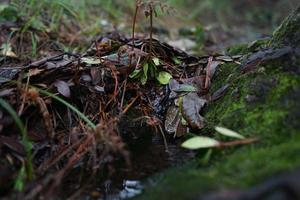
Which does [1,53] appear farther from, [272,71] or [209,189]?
[209,189]

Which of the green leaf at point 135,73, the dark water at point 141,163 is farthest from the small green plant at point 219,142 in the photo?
the green leaf at point 135,73

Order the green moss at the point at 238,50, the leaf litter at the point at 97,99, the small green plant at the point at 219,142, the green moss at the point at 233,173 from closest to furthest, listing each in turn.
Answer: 1. the green moss at the point at 233,173
2. the small green plant at the point at 219,142
3. the leaf litter at the point at 97,99
4. the green moss at the point at 238,50

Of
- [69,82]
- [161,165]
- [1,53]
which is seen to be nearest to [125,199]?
Answer: [161,165]

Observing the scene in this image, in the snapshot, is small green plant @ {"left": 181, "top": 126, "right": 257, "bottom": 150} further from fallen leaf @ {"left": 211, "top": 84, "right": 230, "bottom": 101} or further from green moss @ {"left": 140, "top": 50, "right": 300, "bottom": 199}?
fallen leaf @ {"left": 211, "top": 84, "right": 230, "bottom": 101}

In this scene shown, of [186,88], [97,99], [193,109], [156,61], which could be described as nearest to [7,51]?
[97,99]

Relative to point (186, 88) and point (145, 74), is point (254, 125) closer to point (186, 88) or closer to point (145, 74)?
point (186, 88)

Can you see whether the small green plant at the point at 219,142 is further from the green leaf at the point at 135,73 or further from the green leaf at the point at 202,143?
the green leaf at the point at 135,73
